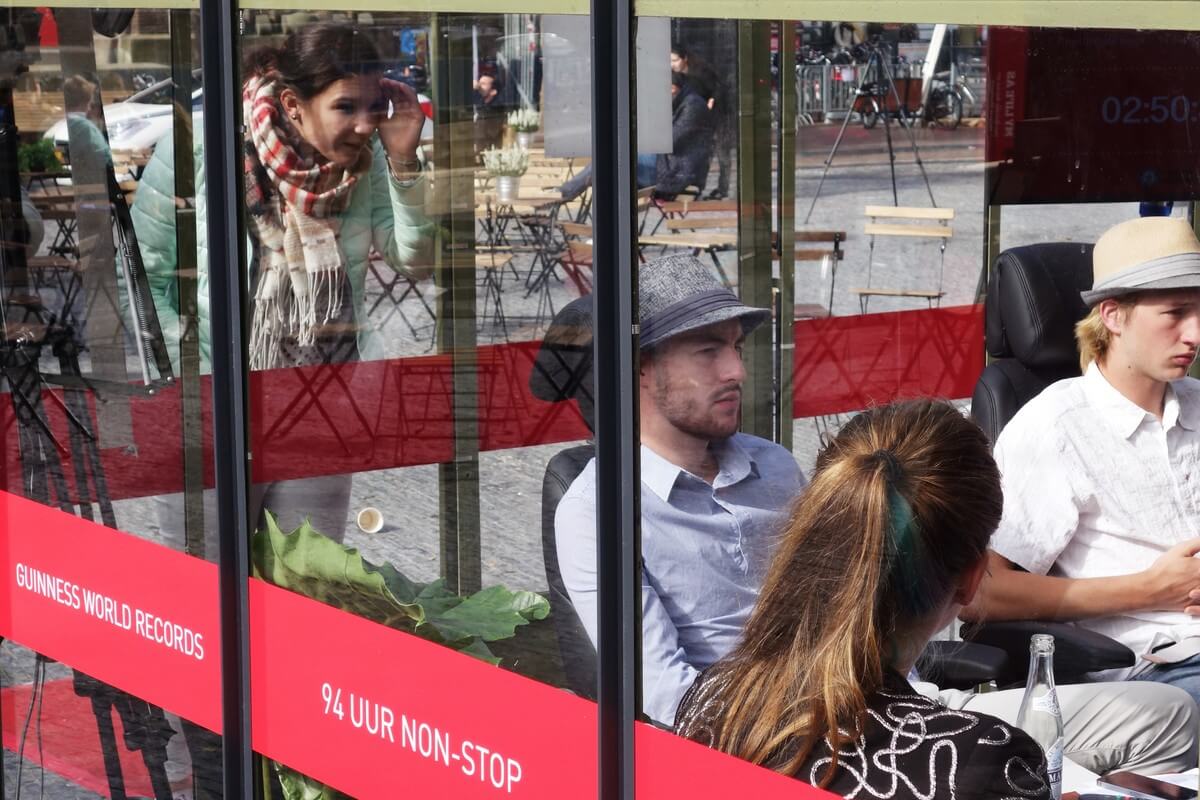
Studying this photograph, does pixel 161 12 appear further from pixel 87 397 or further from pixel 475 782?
pixel 475 782

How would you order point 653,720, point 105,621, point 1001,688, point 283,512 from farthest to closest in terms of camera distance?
point 105,621 < point 283,512 < point 653,720 < point 1001,688

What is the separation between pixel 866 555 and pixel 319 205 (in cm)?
142

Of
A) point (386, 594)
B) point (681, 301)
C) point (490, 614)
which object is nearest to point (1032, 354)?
point (681, 301)

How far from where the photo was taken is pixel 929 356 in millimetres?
2299

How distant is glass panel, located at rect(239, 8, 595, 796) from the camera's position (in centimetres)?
262

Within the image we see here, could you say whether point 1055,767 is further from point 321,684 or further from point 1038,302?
point 321,684

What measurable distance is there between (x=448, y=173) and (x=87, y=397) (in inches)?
59.1

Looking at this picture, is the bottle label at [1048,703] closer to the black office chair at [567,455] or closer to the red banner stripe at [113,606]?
the black office chair at [567,455]

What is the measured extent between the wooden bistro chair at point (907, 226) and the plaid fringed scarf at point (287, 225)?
3.59ft

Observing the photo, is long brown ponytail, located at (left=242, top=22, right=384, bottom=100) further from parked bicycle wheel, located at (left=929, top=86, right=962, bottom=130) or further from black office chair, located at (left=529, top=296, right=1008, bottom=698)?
parked bicycle wheel, located at (left=929, top=86, right=962, bottom=130)

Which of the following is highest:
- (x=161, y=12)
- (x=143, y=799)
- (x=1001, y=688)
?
(x=161, y=12)

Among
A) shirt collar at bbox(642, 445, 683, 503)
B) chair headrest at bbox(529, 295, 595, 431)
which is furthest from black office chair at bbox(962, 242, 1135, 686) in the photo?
chair headrest at bbox(529, 295, 595, 431)

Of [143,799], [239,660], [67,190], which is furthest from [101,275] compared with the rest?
[143,799]

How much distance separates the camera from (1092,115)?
6.73ft
